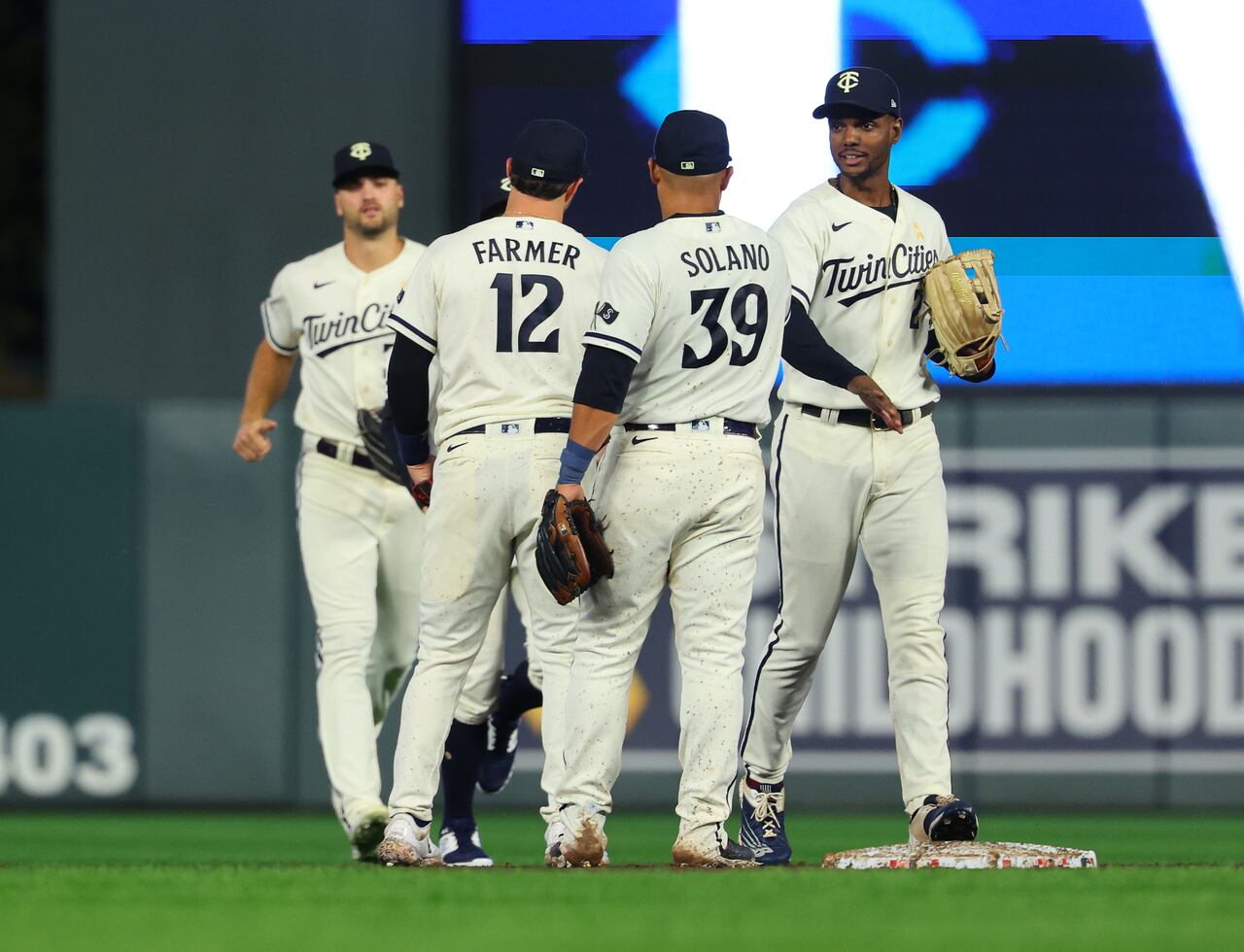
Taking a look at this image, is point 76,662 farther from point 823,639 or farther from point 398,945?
point 398,945

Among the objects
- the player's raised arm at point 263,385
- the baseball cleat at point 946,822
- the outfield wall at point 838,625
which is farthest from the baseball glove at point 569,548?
the outfield wall at point 838,625

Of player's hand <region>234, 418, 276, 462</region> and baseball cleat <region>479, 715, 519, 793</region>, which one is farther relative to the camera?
player's hand <region>234, 418, 276, 462</region>

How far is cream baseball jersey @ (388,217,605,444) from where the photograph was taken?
6.20 meters

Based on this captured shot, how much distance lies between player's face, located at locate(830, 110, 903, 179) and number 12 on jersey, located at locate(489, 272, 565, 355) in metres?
0.95

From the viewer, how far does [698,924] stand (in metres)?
4.79

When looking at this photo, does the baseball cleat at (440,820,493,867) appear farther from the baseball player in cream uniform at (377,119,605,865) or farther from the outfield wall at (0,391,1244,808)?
the outfield wall at (0,391,1244,808)

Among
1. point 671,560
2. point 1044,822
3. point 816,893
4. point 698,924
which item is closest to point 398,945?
point 698,924

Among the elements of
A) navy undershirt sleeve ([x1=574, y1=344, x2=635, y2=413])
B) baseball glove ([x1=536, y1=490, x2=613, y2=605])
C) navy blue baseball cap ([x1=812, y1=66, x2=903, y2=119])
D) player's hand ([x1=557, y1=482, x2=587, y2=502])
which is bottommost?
baseball glove ([x1=536, y1=490, x2=613, y2=605])

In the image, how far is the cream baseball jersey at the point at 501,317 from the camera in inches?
244

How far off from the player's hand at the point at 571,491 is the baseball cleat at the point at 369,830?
1.49 m

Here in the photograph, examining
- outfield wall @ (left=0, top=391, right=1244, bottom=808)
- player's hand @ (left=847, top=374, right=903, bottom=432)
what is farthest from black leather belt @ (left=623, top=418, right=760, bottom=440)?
outfield wall @ (left=0, top=391, right=1244, bottom=808)

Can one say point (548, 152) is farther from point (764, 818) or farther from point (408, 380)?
point (764, 818)

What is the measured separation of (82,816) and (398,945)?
5097mm

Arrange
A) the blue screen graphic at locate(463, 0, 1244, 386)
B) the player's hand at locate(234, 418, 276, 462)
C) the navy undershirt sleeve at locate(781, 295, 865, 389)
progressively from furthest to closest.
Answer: the blue screen graphic at locate(463, 0, 1244, 386) → the player's hand at locate(234, 418, 276, 462) → the navy undershirt sleeve at locate(781, 295, 865, 389)
